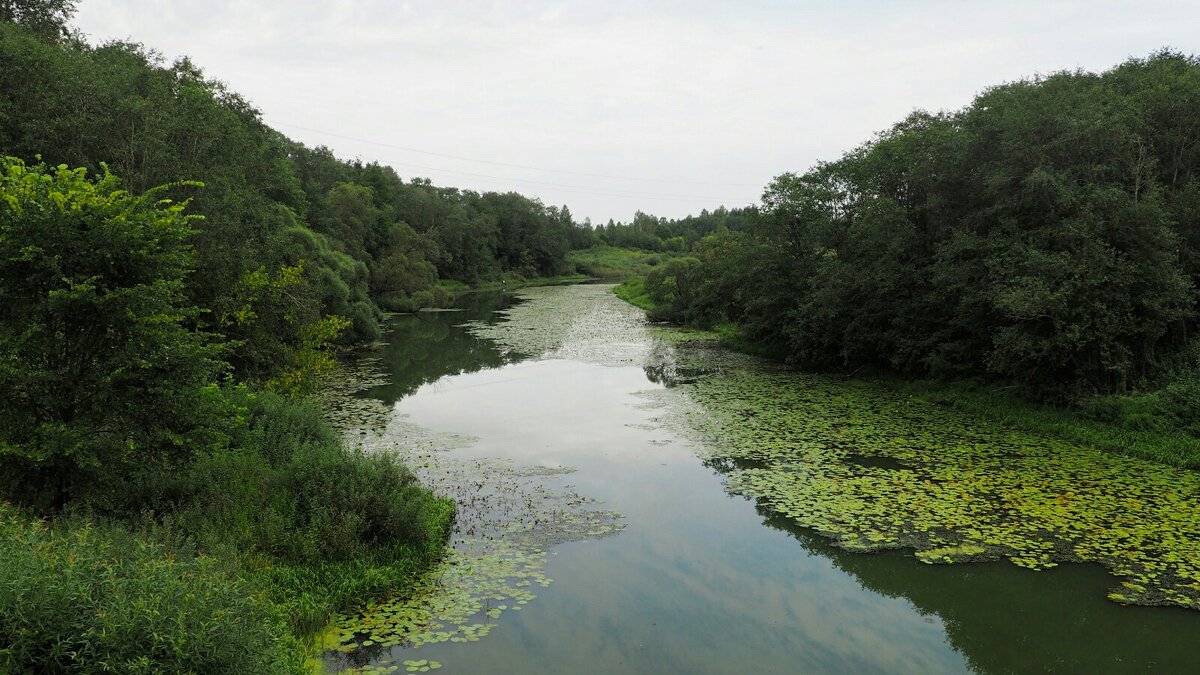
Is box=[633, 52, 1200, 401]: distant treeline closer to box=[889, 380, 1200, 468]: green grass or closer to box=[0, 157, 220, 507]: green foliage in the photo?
box=[889, 380, 1200, 468]: green grass

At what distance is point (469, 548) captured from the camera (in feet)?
34.0

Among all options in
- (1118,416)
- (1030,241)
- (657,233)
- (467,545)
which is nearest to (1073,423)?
(1118,416)

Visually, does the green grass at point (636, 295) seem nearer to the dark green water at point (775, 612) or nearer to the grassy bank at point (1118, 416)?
the grassy bank at point (1118, 416)

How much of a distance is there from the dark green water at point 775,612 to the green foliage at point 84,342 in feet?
14.4

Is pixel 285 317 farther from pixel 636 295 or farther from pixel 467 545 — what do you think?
pixel 636 295

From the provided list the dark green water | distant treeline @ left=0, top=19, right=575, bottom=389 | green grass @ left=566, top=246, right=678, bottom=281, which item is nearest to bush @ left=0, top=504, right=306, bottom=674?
the dark green water

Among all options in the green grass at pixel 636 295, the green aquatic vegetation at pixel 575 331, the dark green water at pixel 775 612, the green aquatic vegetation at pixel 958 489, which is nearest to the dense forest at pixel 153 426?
the dark green water at pixel 775 612

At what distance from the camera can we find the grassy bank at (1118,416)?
14914 mm

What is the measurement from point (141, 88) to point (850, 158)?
24222mm

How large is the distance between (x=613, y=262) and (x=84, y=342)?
111 meters

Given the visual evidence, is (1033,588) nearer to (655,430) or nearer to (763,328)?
(655,430)

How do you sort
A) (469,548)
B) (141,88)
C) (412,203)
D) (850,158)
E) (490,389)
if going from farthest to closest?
(412,203), (850,158), (490,389), (141,88), (469,548)

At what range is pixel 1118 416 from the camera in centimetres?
1647

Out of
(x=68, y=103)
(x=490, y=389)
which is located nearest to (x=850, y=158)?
(x=490, y=389)
